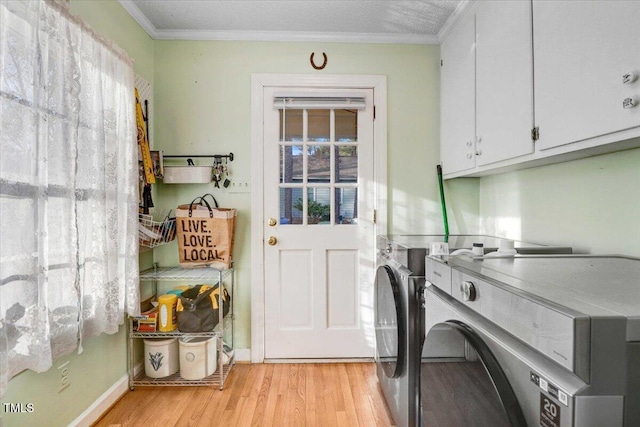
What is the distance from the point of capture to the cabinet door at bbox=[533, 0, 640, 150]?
99 centimetres

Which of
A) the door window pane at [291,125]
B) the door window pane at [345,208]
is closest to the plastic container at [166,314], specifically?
the door window pane at [345,208]

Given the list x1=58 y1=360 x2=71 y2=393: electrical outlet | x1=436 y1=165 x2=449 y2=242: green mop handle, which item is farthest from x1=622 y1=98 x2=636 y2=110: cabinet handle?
x1=58 y1=360 x2=71 y2=393: electrical outlet

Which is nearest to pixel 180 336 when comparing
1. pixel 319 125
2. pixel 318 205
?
pixel 318 205

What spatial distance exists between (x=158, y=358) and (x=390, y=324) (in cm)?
156

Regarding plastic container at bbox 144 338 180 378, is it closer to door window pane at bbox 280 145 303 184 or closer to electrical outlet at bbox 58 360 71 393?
electrical outlet at bbox 58 360 71 393

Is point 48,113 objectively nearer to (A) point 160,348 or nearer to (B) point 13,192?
(B) point 13,192

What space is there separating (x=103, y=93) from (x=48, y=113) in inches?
16.9

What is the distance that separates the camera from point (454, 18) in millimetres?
2180

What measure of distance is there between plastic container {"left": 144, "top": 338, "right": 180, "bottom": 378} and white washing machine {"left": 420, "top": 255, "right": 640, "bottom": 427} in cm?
177

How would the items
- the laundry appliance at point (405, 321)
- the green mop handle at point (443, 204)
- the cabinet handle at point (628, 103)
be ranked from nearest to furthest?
the cabinet handle at point (628, 103) → the laundry appliance at point (405, 321) → the green mop handle at point (443, 204)

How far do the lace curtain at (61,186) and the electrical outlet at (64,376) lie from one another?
17cm

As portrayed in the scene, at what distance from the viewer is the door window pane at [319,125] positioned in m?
2.50

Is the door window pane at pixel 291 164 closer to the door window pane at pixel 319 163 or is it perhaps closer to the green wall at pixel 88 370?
the door window pane at pixel 319 163

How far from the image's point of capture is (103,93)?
1705 millimetres
